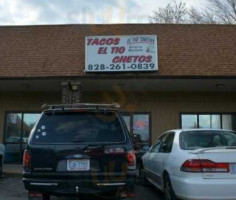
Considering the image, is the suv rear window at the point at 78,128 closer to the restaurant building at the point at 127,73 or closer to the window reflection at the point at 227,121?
the restaurant building at the point at 127,73

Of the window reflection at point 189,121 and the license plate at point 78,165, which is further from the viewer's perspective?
the window reflection at point 189,121

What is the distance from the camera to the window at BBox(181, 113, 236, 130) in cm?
1567

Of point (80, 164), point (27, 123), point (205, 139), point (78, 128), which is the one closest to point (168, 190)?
point (205, 139)

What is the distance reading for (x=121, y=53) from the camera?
13.0 meters

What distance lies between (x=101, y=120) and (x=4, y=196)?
3737mm

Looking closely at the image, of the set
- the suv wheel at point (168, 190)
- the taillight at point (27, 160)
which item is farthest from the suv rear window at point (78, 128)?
the suv wheel at point (168, 190)

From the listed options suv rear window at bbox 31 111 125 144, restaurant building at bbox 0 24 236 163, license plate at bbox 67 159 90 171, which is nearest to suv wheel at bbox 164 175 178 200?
suv rear window at bbox 31 111 125 144

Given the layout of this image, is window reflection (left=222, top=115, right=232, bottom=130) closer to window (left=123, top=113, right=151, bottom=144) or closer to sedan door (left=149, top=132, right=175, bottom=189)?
window (left=123, top=113, right=151, bottom=144)

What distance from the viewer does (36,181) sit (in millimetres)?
5824

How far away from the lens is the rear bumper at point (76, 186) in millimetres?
5766

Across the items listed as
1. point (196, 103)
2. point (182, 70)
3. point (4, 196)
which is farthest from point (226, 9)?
point (4, 196)

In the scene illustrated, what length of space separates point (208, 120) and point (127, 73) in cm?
484

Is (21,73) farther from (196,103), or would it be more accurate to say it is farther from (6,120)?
(196,103)

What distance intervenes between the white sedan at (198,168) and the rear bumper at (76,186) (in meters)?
1.04
